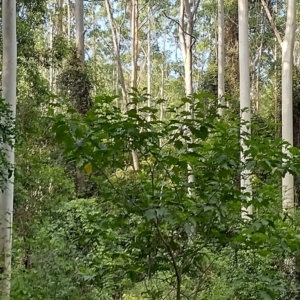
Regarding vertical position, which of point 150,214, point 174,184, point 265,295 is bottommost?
point 265,295

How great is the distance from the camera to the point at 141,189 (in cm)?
228

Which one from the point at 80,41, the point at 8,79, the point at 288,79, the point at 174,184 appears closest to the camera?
the point at 174,184

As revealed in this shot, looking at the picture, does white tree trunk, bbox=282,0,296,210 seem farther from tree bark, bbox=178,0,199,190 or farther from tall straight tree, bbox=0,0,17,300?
tall straight tree, bbox=0,0,17,300

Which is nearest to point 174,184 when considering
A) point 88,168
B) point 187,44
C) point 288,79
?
point 88,168

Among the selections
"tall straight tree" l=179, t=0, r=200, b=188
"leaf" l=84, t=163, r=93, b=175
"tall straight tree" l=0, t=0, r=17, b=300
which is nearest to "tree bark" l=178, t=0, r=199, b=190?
"tall straight tree" l=179, t=0, r=200, b=188

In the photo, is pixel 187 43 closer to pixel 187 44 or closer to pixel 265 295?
pixel 187 44

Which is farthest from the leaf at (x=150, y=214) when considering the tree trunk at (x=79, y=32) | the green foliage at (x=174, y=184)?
the tree trunk at (x=79, y=32)

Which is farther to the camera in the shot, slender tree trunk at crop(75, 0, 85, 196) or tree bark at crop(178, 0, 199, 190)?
slender tree trunk at crop(75, 0, 85, 196)

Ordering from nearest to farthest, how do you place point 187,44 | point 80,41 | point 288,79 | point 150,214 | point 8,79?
point 150,214 < point 8,79 < point 288,79 < point 187,44 < point 80,41

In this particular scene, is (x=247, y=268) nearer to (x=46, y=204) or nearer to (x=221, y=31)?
(x=46, y=204)

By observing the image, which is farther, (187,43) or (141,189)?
(187,43)

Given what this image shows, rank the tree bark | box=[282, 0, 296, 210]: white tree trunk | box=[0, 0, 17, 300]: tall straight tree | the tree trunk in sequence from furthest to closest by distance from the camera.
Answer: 1. the tree trunk
2. the tree bark
3. box=[282, 0, 296, 210]: white tree trunk
4. box=[0, 0, 17, 300]: tall straight tree

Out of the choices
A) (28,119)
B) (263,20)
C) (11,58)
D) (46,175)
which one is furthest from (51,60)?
(263,20)

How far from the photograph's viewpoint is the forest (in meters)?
2.11
